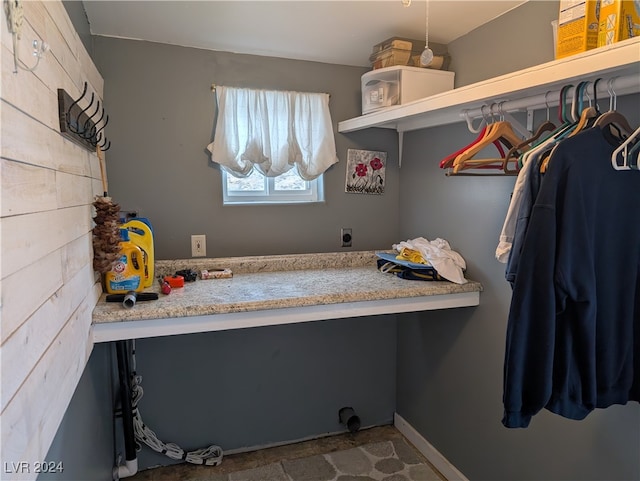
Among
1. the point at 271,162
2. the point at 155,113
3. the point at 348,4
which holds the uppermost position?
the point at 348,4

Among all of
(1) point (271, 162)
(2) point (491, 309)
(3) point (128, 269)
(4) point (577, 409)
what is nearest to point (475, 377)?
(2) point (491, 309)

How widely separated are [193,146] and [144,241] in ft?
2.03

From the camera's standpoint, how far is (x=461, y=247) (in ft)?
6.97

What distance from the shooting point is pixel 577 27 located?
1250 millimetres

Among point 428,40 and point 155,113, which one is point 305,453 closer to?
point 155,113

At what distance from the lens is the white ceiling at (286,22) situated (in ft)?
5.75

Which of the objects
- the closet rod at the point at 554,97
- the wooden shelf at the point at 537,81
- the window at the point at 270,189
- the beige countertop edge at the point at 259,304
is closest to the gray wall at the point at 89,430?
the beige countertop edge at the point at 259,304

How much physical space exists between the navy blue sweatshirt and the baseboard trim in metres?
1.16

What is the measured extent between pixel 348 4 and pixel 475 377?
5.72 feet

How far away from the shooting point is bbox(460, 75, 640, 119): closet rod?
1206mm

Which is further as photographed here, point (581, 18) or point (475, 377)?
point (475, 377)

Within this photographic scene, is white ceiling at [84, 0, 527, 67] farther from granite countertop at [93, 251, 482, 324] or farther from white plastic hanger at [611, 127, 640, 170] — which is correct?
granite countertop at [93, 251, 482, 324]

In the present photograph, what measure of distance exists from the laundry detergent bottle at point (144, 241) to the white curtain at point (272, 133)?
0.53m

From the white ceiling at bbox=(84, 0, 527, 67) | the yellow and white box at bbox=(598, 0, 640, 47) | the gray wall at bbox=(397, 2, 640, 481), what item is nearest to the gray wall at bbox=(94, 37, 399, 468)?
the white ceiling at bbox=(84, 0, 527, 67)
